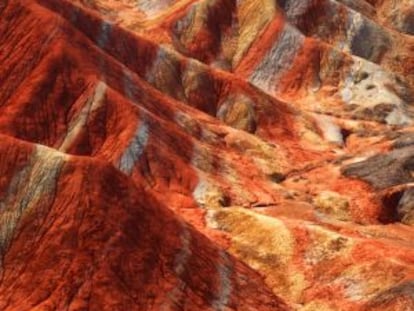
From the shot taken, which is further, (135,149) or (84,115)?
(84,115)

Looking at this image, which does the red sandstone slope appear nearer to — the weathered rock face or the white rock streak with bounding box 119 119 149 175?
the weathered rock face

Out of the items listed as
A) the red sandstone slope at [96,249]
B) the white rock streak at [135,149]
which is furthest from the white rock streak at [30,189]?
the white rock streak at [135,149]

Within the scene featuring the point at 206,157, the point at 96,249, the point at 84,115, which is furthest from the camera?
the point at 206,157

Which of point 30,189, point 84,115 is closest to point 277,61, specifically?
point 84,115

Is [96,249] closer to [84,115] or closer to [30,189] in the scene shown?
[30,189]

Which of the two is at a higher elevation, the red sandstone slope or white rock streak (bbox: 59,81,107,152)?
the red sandstone slope

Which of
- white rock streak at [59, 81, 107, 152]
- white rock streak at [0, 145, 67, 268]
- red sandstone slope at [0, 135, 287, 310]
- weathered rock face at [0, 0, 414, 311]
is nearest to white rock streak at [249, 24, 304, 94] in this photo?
weathered rock face at [0, 0, 414, 311]

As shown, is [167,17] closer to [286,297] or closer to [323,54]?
[323,54]

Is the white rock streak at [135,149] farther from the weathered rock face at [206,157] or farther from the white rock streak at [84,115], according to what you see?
the white rock streak at [84,115]
